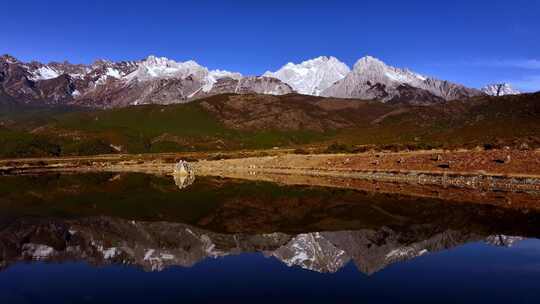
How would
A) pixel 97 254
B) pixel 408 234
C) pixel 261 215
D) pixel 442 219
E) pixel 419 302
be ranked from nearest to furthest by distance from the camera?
1. pixel 419 302
2. pixel 97 254
3. pixel 408 234
4. pixel 442 219
5. pixel 261 215

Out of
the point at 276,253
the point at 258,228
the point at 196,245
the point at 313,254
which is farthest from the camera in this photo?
the point at 258,228

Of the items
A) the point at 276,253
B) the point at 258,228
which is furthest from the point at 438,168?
the point at 276,253

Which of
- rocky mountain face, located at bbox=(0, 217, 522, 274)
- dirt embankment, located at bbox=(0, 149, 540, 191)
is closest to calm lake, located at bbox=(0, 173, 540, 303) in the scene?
rocky mountain face, located at bbox=(0, 217, 522, 274)

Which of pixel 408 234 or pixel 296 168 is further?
pixel 296 168

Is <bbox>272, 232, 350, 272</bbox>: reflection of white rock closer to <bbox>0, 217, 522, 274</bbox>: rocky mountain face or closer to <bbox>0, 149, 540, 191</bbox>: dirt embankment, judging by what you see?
<bbox>0, 217, 522, 274</bbox>: rocky mountain face

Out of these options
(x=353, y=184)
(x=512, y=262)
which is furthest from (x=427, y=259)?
(x=353, y=184)

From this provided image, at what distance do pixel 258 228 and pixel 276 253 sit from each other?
12.2m

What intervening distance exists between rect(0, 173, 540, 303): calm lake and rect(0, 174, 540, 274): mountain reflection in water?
5.4 inches

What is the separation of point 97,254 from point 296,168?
322 ft

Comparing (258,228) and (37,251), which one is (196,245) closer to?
(258,228)

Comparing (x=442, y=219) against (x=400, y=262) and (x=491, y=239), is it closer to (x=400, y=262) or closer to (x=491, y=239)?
(x=491, y=239)

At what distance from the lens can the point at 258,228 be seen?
47250mm

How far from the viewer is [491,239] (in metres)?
37.9

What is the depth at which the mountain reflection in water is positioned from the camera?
34344 mm
